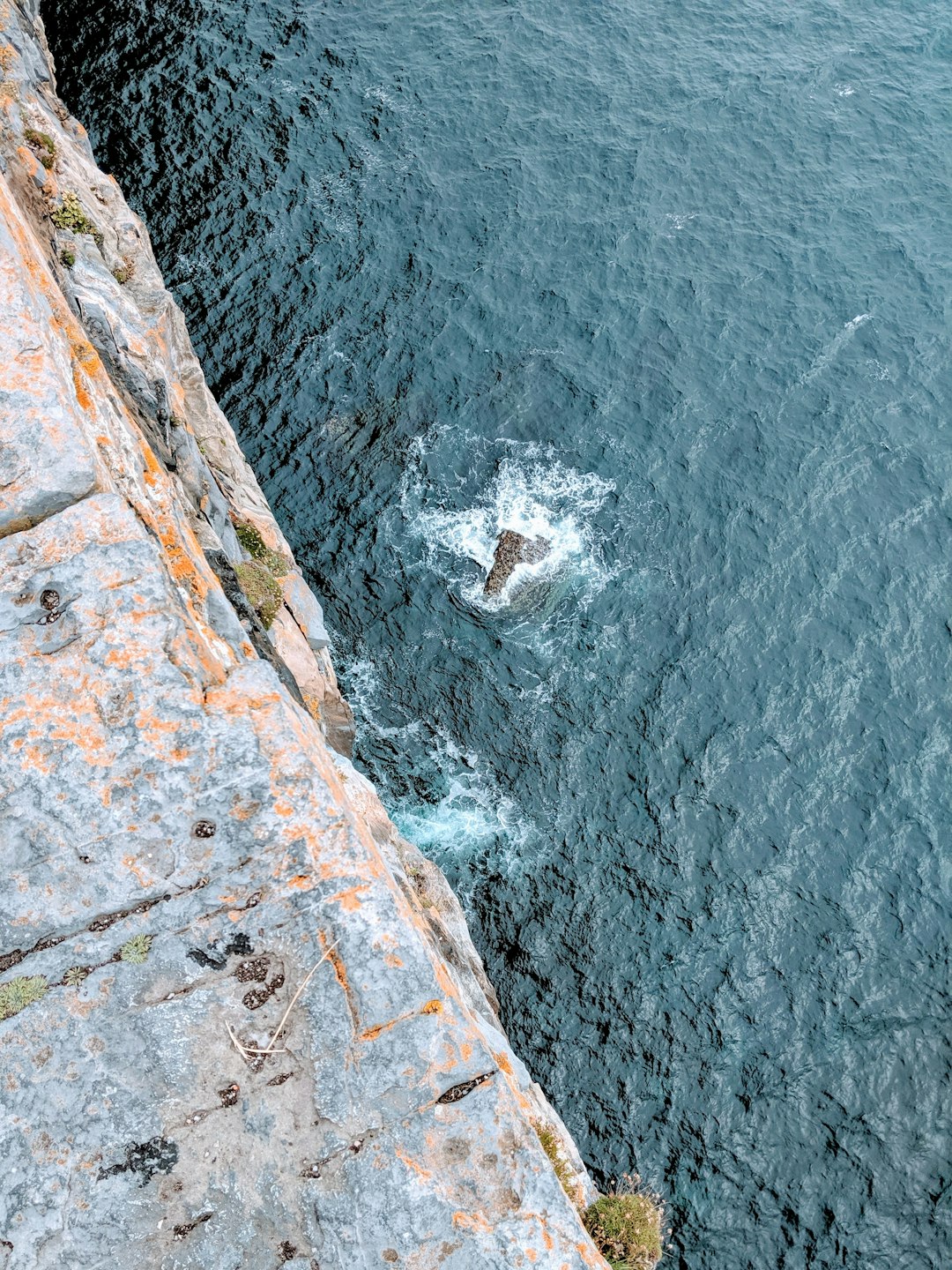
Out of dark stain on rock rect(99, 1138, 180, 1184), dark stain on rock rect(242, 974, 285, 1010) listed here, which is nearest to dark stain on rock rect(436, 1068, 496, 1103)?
dark stain on rock rect(242, 974, 285, 1010)

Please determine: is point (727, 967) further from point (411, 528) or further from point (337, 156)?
point (337, 156)

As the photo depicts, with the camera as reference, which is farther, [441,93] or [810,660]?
[441,93]

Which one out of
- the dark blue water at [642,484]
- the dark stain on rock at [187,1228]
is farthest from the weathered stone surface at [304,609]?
the dark stain on rock at [187,1228]

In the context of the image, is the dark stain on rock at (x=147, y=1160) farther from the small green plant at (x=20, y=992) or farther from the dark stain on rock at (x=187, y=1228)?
the small green plant at (x=20, y=992)

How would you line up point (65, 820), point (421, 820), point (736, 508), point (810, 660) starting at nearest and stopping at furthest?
1. point (65, 820)
2. point (421, 820)
3. point (810, 660)
4. point (736, 508)

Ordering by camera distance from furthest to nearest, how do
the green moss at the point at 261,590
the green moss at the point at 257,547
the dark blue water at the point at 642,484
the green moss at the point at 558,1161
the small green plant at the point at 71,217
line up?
the dark blue water at the point at 642,484 < the green moss at the point at 257,547 < the green moss at the point at 261,590 < the small green plant at the point at 71,217 < the green moss at the point at 558,1161

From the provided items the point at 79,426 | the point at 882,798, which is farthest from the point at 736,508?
the point at 79,426
